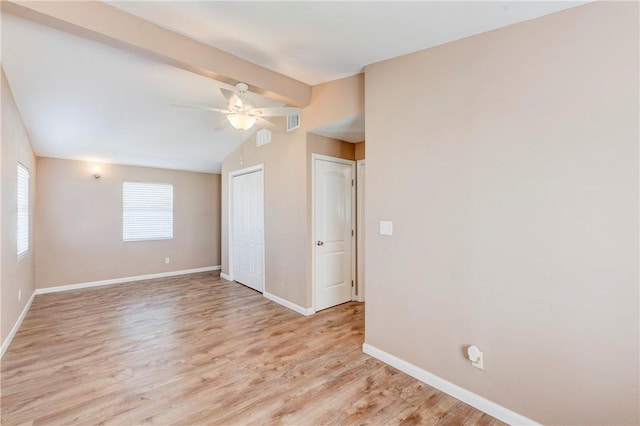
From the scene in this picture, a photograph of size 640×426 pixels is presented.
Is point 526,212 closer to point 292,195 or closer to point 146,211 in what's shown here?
point 292,195

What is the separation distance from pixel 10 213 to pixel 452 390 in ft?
15.2

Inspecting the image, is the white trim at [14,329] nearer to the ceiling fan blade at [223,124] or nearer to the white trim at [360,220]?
the ceiling fan blade at [223,124]

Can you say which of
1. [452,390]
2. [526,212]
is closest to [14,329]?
[452,390]

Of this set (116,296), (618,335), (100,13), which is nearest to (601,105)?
(618,335)

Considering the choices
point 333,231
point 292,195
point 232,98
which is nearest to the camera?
point 232,98

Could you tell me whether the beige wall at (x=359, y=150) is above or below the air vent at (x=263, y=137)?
below

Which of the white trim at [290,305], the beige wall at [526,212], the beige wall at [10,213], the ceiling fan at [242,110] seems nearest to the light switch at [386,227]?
the beige wall at [526,212]

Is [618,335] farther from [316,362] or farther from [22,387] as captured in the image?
[22,387]

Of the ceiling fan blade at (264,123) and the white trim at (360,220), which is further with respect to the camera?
the white trim at (360,220)

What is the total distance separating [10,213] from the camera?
3.02 meters

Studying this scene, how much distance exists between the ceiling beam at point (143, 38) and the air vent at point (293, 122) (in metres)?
0.74

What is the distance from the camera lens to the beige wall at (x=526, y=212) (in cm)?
157

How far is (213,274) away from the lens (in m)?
6.39

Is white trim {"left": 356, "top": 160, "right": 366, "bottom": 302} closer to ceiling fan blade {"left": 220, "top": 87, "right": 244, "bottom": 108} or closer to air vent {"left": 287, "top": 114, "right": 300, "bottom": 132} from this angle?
→ air vent {"left": 287, "top": 114, "right": 300, "bottom": 132}
